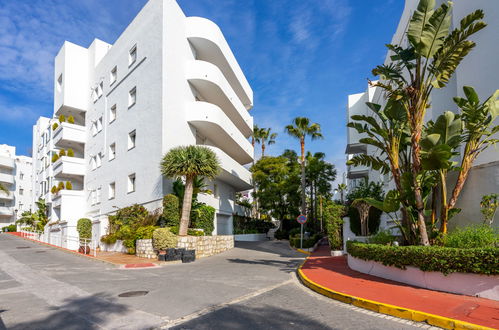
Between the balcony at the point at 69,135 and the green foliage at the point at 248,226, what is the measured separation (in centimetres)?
1674

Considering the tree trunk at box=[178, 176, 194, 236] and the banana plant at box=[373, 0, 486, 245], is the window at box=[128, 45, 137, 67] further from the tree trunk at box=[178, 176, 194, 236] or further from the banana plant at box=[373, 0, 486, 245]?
the banana plant at box=[373, 0, 486, 245]

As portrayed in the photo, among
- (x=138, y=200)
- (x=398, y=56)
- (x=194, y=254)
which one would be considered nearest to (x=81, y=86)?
(x=138, y=200)

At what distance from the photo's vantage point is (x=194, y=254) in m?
17.3

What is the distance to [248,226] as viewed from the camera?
114 feet

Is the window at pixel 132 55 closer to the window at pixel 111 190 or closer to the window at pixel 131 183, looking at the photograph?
the window at pixel 131 183

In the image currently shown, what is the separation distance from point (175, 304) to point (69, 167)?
28.7 meters

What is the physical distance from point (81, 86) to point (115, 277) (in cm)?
2809

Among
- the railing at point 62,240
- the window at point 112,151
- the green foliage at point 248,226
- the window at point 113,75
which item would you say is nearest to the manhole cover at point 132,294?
the railing at point 62,240

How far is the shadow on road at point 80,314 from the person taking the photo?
20.1 ft

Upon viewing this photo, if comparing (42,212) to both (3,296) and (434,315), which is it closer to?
(3,296)

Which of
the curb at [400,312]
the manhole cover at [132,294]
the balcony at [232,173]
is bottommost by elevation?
the manhole cover at [132,294]

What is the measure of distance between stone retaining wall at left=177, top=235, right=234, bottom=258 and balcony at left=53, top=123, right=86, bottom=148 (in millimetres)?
19936

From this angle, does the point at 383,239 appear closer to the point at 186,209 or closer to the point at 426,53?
the point at 426,53

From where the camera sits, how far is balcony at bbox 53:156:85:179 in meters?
31.7
